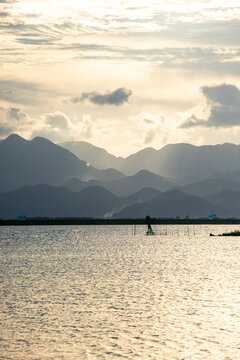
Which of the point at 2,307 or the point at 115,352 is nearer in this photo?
the point at 115,352

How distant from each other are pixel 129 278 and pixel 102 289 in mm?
12224

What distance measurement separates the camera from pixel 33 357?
3597 centimetres

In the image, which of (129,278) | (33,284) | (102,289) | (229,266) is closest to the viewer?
(102,289)

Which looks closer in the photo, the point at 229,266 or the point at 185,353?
the point at 185,353

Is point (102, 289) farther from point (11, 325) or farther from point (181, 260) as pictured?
point (181, 260)

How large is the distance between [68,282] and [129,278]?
938cm

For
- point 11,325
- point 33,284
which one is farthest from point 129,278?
point 11,325

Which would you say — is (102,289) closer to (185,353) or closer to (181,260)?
(185,353)

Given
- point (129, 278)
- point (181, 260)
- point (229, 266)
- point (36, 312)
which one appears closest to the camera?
point (36, 312)

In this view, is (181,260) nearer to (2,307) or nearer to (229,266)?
(229,266)

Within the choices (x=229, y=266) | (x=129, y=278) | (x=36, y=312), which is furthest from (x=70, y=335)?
(x=229, y=266)

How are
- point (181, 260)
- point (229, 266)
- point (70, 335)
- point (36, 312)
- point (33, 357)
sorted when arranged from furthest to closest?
point (181, 260) → point (229, 266) → point (36, 312) → point (70, 335) → point (33, 357)

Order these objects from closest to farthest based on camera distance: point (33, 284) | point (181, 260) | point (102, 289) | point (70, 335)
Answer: point (70, 335) < point (102, 289) < point (33, 284) < point (181, 260)

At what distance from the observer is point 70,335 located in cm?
4219
